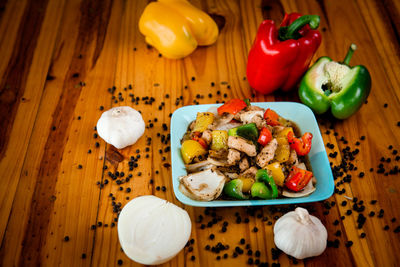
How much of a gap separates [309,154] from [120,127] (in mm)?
916

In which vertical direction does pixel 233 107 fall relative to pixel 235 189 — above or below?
above

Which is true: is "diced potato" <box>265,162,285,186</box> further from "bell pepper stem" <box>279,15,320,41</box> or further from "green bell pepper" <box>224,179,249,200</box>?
"bell pepper stem" <box>279,15,320,41</box>

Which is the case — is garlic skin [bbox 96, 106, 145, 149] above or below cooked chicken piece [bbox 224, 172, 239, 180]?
above

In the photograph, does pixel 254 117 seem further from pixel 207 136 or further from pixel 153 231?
pixel 153 231

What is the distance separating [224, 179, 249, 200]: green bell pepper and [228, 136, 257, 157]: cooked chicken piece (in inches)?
5.7

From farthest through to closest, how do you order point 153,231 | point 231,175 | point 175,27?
point 175,27
point 231,175
point 153,231

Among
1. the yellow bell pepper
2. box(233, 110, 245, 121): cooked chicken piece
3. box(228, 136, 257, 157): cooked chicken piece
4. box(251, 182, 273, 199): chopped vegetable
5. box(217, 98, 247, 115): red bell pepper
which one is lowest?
box(251, 182, 273, 199): chopped vegetable

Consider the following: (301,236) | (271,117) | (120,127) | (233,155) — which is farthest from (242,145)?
(120,127)

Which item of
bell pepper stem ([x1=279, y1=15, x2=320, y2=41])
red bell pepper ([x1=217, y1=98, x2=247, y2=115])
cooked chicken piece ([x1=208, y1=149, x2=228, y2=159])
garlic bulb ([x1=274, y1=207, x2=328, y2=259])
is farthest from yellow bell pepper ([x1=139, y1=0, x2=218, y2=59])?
garlic bulb ([x1=274, y1=207, x2=328, y2=259])

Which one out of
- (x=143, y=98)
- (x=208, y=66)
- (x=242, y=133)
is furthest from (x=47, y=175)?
(x=208, y=66)

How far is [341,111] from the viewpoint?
202 cm

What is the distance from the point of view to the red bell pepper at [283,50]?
203cm

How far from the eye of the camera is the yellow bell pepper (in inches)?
90.2

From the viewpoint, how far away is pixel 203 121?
1.84m
